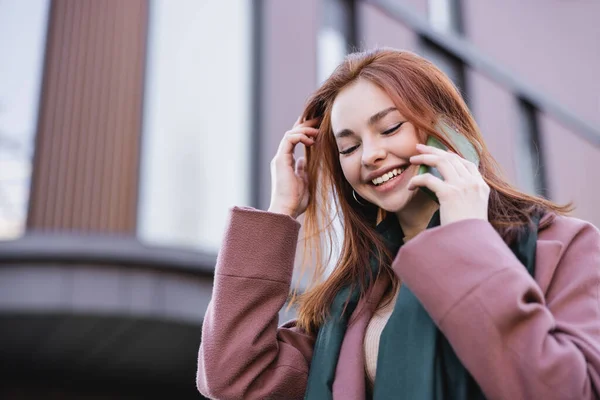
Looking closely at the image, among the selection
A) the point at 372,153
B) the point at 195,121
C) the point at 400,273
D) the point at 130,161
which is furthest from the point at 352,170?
the point at 195,121

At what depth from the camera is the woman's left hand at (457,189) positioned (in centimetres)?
109

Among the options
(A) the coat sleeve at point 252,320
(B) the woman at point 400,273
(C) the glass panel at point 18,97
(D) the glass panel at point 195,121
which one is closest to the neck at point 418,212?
(B) the woman at point 400,273

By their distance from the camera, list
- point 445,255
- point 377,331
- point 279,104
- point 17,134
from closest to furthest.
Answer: point 445,255
point 377,331
point 17,134
point 279,104

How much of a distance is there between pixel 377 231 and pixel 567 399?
612 millimetres

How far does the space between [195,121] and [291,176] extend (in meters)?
2.21

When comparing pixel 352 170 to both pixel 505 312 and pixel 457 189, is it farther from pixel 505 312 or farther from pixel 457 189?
pixel 505 312

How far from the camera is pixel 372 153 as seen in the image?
1.28m

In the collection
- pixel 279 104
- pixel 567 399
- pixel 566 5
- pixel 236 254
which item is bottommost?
pixel 567 399

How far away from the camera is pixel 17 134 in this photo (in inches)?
132

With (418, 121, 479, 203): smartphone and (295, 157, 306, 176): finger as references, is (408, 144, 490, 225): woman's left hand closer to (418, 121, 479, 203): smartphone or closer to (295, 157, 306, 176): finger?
(418, 121, 479, 203): smartphone

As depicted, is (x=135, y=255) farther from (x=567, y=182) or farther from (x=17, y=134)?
(x=567, y=182)

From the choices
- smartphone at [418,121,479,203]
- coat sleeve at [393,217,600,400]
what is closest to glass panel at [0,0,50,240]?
smartphone at [418,121,479,203]

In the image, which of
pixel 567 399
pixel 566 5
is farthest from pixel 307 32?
pixel 567 399

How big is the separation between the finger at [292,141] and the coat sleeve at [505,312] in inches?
21.5
